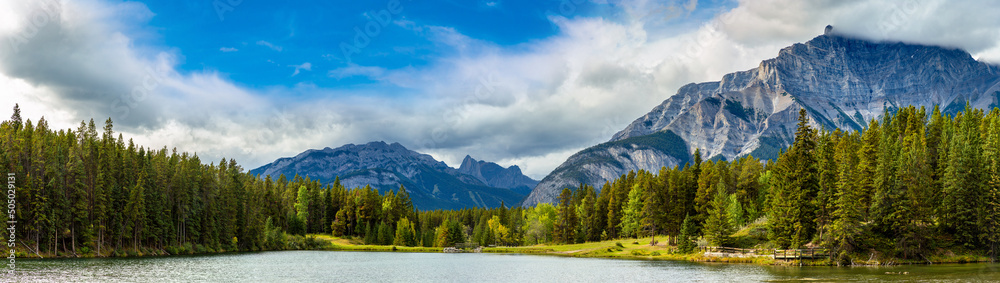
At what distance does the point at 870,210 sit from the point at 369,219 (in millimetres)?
132869

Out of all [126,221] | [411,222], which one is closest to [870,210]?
[126,221]

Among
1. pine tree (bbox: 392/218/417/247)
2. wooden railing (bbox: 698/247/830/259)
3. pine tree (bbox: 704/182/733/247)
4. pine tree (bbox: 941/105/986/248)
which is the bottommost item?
pine tree (bbox: 392/218/417/247)

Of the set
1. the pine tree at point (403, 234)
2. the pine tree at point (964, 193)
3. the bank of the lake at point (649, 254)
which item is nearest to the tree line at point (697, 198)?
the pine tree at point (964, 193)

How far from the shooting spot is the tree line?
239 feet

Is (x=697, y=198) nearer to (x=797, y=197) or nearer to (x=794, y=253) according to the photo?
(x=797, y=197)

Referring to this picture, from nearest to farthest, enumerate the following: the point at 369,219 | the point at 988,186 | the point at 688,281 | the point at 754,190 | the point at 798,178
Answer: the point at 688,281 → the point at 988,186 → the point at 798,178 → the point at 754,190 → the point at 369,219

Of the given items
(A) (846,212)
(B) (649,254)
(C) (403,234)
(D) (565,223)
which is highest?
(A) (846,212)

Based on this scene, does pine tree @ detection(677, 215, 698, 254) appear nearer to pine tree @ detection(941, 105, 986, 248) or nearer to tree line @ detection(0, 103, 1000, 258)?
tree line @ detection(0, 103, 1000, 258)

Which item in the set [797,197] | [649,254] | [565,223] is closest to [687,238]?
[649,254]

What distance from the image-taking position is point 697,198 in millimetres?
102375


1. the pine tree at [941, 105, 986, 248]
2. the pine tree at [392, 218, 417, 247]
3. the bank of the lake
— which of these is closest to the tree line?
the pine tree at [941, 105, 986, 248]

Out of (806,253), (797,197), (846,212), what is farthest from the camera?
(797,197)

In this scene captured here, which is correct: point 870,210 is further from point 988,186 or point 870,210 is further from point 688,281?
point 688,281

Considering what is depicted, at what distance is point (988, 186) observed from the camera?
231 ft
